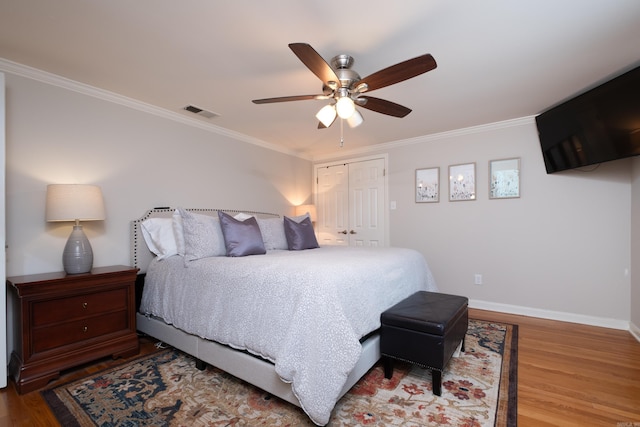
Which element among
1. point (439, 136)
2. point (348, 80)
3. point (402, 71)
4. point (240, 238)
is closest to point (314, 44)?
point (348, 80)

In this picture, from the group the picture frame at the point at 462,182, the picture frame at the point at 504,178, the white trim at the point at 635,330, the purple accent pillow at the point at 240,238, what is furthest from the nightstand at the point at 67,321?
the white trim at the point at 635,330

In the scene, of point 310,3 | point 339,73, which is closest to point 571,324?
point 339,73

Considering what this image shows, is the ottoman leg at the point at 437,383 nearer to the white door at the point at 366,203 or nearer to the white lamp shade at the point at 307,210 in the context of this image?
the white door at the point at 366,203

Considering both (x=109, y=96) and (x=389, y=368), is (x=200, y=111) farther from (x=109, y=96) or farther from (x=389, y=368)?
(x=389, y=368)

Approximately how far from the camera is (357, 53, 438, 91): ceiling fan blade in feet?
5.41

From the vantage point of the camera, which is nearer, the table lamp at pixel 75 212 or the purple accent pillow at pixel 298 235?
the table lamp at pixel 75 212

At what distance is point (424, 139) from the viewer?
4.19 meters

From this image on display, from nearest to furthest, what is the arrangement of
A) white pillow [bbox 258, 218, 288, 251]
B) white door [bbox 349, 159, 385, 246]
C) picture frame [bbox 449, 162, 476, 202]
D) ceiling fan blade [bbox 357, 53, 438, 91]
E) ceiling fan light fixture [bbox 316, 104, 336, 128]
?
ceiling fan blade [bbox 357, 53, 438, 91]
ceiling fan light fixture [bbox 316, 104, 336, 128]
white pillow [bbox 258, 218, 288, 251]
picture frame [bbox 449, 162, 476, 202]
white door [bbox 349, 159, 385, 246]

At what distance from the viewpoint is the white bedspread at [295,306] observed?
1561 millimetres

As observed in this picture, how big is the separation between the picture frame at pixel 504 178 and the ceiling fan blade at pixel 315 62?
105 inches

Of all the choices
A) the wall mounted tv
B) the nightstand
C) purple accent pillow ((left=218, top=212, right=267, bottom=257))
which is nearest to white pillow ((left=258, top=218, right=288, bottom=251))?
purple accent pillow ((left=218, top=212, right=267, bottom=257))

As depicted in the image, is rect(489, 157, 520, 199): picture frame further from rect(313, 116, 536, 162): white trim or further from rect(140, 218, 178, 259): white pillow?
rect(140, 218, 178, 259): white pillow

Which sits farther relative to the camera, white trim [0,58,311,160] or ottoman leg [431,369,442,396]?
white trim [0,58,311,160]

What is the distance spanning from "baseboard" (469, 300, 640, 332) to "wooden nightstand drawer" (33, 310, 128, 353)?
3.93 m
